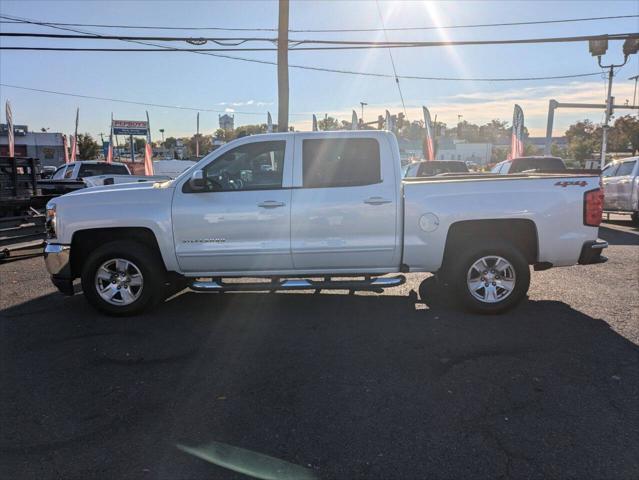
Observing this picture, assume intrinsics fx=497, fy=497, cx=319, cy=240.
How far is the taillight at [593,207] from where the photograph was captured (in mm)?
5441

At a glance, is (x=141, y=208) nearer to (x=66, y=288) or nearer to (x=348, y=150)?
(x=66, y=288)

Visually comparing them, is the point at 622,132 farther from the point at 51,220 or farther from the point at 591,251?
the point at 51,220

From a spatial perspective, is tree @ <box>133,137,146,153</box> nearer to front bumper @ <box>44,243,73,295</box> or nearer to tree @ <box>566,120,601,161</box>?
tree @ <box>566,120,601,161</box>

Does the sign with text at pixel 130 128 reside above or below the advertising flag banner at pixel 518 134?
above

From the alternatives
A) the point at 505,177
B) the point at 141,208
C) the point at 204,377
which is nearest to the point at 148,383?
the point at 204,377

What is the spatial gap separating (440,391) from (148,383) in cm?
232

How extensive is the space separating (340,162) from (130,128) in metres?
59.2

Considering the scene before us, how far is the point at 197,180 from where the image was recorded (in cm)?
544

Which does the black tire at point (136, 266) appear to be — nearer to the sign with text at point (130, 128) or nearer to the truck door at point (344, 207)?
the truck door at point (344, 207)

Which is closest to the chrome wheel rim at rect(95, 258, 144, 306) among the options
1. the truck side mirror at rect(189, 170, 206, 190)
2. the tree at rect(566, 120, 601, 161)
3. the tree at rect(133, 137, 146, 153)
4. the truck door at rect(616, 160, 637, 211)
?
the truck side mirror at rect(189, 170, 206, 190)

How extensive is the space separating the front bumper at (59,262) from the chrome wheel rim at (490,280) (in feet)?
14.9

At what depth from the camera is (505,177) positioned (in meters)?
5.81

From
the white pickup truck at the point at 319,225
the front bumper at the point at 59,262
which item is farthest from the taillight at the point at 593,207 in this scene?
the front bumper at the point at 59,262

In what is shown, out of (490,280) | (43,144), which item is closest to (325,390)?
(490,280)
